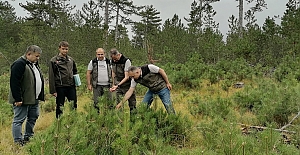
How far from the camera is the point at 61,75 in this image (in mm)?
4566

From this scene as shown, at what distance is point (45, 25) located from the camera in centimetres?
2133

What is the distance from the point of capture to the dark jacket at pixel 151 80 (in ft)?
14.6

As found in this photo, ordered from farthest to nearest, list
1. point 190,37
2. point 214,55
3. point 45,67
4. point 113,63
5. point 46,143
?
1. point 45,67
2. point 190,37
3. point 214,55
4. point 113,63
5. point 46,143

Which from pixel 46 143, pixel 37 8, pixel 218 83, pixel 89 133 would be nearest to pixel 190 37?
pixel 218 83

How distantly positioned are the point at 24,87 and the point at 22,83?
64mm

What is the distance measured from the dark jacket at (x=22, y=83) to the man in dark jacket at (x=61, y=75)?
61 centimetres

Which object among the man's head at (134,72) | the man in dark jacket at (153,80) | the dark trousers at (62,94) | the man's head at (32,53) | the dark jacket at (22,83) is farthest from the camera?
the dark trousers at (62,94)

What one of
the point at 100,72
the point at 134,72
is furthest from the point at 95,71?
the point at 134,72

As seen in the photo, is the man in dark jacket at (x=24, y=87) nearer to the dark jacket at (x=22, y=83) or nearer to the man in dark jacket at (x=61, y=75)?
the dark jacket at (x=22, y=83)

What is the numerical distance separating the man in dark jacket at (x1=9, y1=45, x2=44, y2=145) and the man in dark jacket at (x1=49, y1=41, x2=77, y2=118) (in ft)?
1.52

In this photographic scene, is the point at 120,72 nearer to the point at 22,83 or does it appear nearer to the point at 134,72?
the point at 134,72

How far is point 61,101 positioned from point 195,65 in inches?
277

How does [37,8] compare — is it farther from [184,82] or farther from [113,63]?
[113,63]

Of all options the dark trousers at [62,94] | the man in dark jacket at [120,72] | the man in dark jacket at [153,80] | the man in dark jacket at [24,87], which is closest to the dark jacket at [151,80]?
the man in dark jacket at [153,80]
